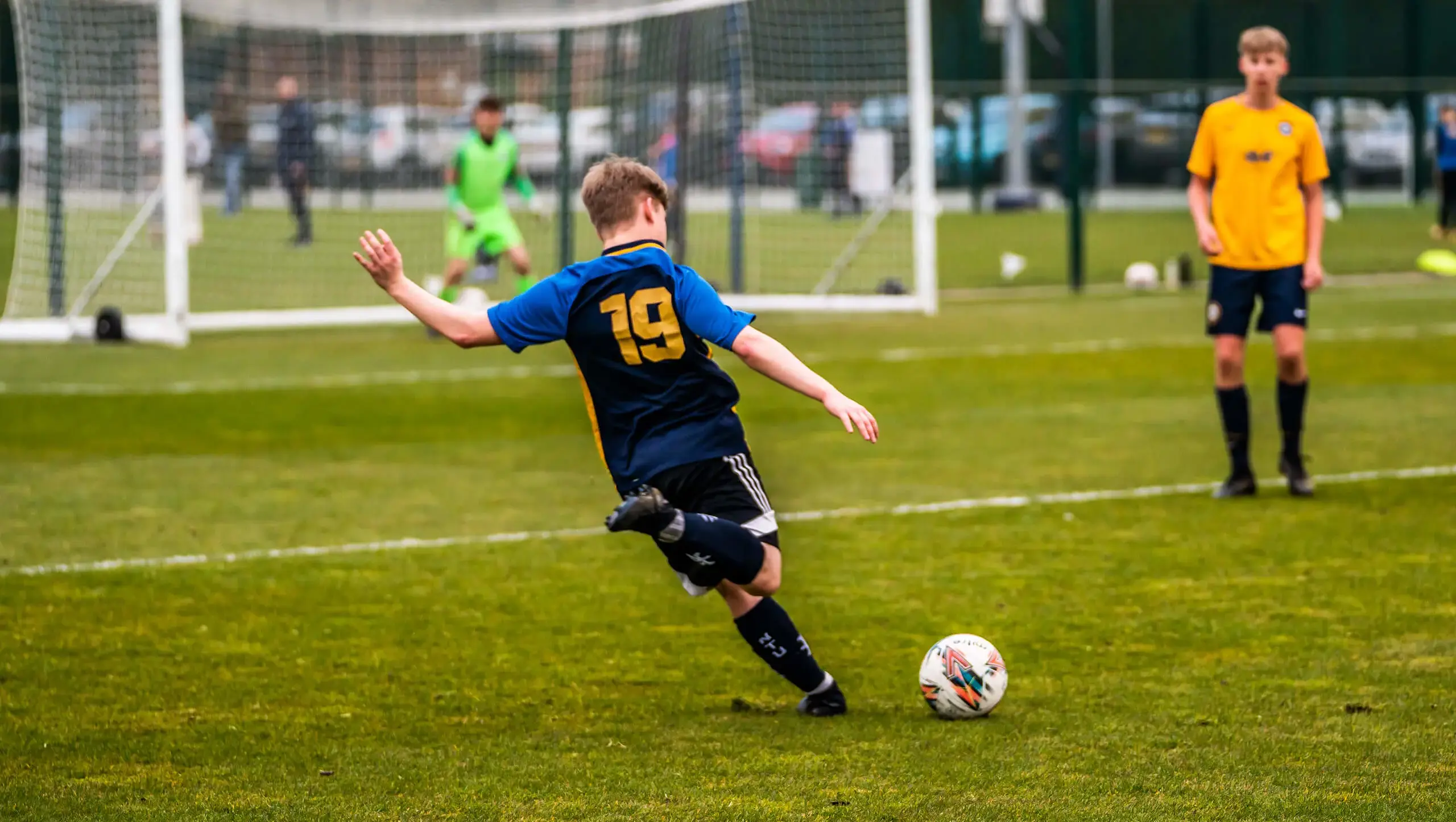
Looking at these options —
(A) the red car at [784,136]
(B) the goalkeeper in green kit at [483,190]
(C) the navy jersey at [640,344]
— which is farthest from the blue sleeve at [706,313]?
(A) the red car at [784,136]

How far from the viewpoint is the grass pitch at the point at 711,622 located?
480 cm

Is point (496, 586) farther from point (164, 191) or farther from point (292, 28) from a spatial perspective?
point (292, 28)

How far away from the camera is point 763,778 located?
15.8 feet

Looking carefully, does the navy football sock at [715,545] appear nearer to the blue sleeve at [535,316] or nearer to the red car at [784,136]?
the blue sleeve at [535,316]

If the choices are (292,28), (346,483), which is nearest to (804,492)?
(346,483)

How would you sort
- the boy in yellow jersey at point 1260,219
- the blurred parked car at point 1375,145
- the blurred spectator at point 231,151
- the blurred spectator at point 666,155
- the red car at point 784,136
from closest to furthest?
the boy in yellow jersey at point 1260,219
the blurred spectator at point 666,155
the blurred spectator at point 231,151
the red car at point 784,136
the blurred parked car at point 1375,145

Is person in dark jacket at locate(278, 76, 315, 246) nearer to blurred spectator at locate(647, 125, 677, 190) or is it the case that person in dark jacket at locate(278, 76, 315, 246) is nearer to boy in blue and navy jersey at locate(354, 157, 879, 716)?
blurred spectator at locate(647, 125, 677, 190)

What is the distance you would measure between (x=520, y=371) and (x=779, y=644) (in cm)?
975

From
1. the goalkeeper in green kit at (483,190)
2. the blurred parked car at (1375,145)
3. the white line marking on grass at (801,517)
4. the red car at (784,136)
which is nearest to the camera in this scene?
the white line marking on grass at (801,517)

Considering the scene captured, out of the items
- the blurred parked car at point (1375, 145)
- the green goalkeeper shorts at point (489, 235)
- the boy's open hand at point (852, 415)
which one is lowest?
the boy's open hand at point (852, 415)

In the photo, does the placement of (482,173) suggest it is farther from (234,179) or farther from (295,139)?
(234,179)

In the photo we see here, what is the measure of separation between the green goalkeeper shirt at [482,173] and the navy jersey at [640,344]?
1182 centimetres

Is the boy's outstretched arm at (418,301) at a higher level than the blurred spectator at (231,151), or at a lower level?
lower

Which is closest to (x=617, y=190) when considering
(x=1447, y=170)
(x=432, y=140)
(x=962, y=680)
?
(x=962, y=680)
